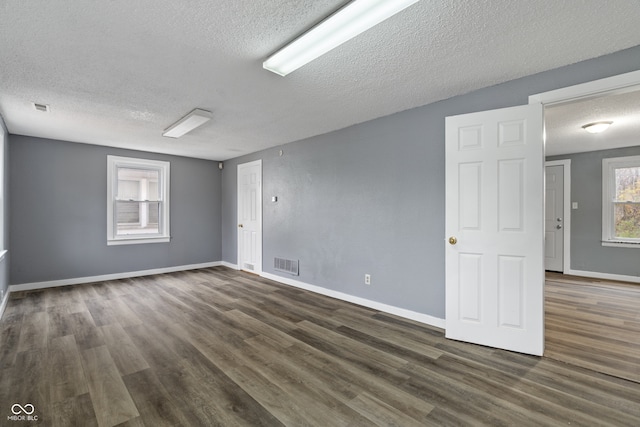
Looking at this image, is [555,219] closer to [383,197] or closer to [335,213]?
[383,197]

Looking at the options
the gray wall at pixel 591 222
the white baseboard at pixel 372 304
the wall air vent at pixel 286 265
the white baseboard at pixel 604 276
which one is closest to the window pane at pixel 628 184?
the gray wall at pixel 591 222

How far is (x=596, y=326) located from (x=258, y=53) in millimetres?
4264

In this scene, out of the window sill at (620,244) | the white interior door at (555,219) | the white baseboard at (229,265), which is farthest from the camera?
the white baseboard at (229,265)

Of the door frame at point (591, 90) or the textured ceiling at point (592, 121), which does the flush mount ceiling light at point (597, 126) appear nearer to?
the textured ceiling at point (592, 121)

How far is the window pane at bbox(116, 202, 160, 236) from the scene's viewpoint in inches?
215

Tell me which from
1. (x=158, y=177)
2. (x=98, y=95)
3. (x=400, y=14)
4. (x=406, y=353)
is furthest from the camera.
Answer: (x=158, y=177)

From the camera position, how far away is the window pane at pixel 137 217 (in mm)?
5449

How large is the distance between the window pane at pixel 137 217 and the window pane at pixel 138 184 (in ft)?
0.46

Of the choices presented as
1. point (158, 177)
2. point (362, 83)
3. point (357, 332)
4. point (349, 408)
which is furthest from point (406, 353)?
point (158, 177)

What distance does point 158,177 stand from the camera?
5.91 metres

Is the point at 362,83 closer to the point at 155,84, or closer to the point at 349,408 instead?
the point at 155,84

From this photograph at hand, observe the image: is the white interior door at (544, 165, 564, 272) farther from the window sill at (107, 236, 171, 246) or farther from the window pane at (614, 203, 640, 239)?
the window sill at (107, 236, 171, 246)

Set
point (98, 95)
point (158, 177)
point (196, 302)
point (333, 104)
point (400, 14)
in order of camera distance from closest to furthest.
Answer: point (400, 14)
point (98, 95)
point (333, 104)
point (196, 302)
point (158, 177)

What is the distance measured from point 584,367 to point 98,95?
4.98 metres
